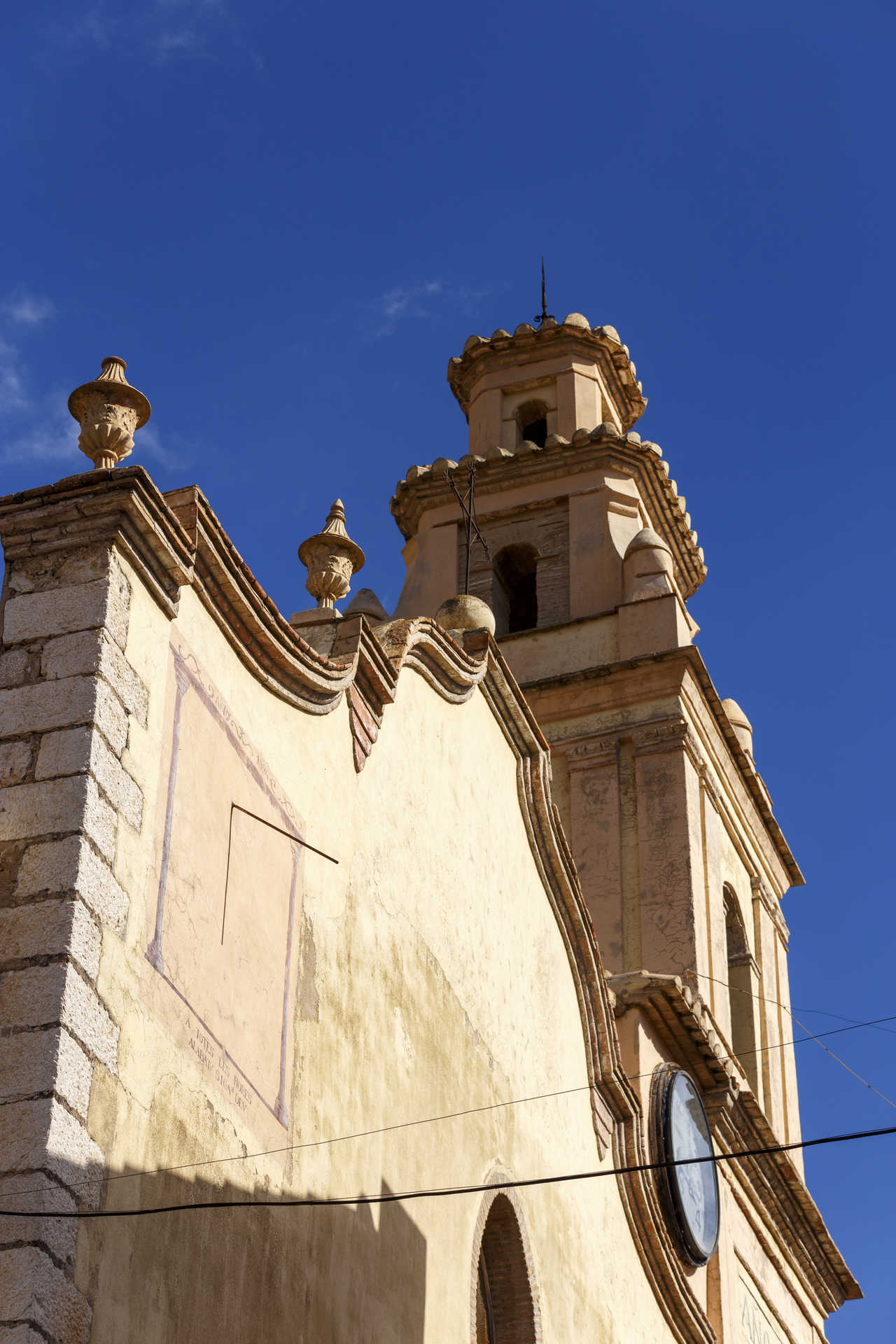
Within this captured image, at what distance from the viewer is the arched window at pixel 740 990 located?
20.4 meters

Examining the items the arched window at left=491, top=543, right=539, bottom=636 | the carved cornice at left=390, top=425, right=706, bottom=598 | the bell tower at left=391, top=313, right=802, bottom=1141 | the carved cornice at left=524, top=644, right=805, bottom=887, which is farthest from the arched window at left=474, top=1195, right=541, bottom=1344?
A: the carved cornice at left=390, top=425, right=706, bottom=598

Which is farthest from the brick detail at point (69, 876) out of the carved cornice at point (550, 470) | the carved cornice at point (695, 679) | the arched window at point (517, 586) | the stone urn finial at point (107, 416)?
the carved cornice at point (550, 470)

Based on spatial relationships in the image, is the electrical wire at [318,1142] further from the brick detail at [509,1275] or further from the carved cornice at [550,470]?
the carved cornice at [550,470]

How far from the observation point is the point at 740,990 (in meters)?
21.0

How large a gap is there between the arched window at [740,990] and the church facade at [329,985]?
1.08m

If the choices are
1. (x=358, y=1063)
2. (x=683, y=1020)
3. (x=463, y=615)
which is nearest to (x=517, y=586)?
(x=683, y=1020)

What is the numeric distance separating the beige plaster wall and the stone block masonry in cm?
13

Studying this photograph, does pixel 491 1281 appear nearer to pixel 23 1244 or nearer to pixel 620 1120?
pixel 620 1120

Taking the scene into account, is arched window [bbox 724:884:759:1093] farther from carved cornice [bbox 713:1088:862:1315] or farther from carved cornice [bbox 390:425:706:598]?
carved cornice [bbox 390:425:706:598]

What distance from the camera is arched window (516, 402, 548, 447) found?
24125mm

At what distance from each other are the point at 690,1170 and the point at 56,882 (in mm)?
9613

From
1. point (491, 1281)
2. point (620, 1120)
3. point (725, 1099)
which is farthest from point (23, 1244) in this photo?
point (725, 1099)

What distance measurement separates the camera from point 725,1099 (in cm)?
1677

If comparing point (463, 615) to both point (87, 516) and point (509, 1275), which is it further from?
point (87, 516)
